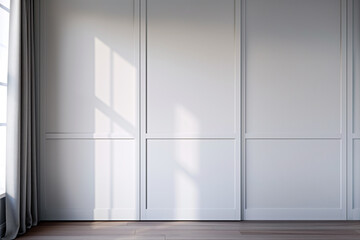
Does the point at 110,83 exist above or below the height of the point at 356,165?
above

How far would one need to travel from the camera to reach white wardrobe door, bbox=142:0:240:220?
3199 millimetres

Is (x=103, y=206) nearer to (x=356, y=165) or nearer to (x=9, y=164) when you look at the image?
(x=9, y=164)

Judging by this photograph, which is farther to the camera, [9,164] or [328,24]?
[328,24]

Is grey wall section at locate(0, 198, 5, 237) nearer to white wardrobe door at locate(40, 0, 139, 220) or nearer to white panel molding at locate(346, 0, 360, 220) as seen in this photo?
white wardrobe door at locate(40, 0, 139, 220)

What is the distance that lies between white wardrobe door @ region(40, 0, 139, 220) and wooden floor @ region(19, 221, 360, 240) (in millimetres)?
183

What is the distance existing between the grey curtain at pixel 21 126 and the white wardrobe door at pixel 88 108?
0.42ft

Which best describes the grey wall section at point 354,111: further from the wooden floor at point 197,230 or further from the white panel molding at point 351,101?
the wooden floor at point 197,230

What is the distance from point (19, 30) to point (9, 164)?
1.10 m

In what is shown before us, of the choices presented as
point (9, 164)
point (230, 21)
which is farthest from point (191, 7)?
point (9, 164)

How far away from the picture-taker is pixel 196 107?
321 centimetres

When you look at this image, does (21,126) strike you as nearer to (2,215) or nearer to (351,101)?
(2,215)

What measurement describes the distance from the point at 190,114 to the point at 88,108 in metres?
0.97

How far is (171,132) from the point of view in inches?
126

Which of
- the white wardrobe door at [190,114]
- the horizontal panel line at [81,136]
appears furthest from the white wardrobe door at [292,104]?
the horizontal panel line at [81,136]
